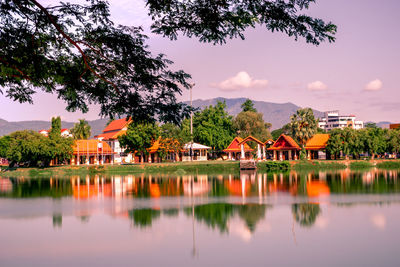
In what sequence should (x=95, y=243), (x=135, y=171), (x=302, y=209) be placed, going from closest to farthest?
(x=95, y=243) → (x=302, y=209) → (x=135, y=171)

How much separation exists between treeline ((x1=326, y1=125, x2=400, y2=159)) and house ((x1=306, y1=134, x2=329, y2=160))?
2.37m

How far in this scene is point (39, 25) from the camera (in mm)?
12750

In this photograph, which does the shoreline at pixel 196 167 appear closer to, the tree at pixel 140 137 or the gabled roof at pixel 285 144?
the tree at pixel 140 137

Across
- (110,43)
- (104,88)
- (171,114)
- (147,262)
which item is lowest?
(147,262)

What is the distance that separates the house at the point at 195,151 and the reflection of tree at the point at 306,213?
153ft

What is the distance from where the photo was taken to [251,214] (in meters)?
21.0

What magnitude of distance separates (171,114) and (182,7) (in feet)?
9.61

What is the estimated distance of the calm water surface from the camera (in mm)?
13758

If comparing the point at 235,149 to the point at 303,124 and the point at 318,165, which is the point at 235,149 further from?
the point at 318,165

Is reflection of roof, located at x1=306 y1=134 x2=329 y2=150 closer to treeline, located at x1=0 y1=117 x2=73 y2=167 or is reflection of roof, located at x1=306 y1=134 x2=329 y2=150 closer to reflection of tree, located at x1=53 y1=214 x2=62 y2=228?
treeline, located at x1=0 y1=117 x2=73 y2=167

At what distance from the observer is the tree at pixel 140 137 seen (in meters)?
65.0

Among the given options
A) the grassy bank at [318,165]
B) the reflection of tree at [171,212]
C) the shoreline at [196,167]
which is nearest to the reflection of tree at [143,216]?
the reflection of tree at [171,212]

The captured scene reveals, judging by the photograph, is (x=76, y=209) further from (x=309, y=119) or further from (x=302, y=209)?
(x=309, y=119)

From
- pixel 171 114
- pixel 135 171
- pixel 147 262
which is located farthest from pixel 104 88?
pixel 135 171
